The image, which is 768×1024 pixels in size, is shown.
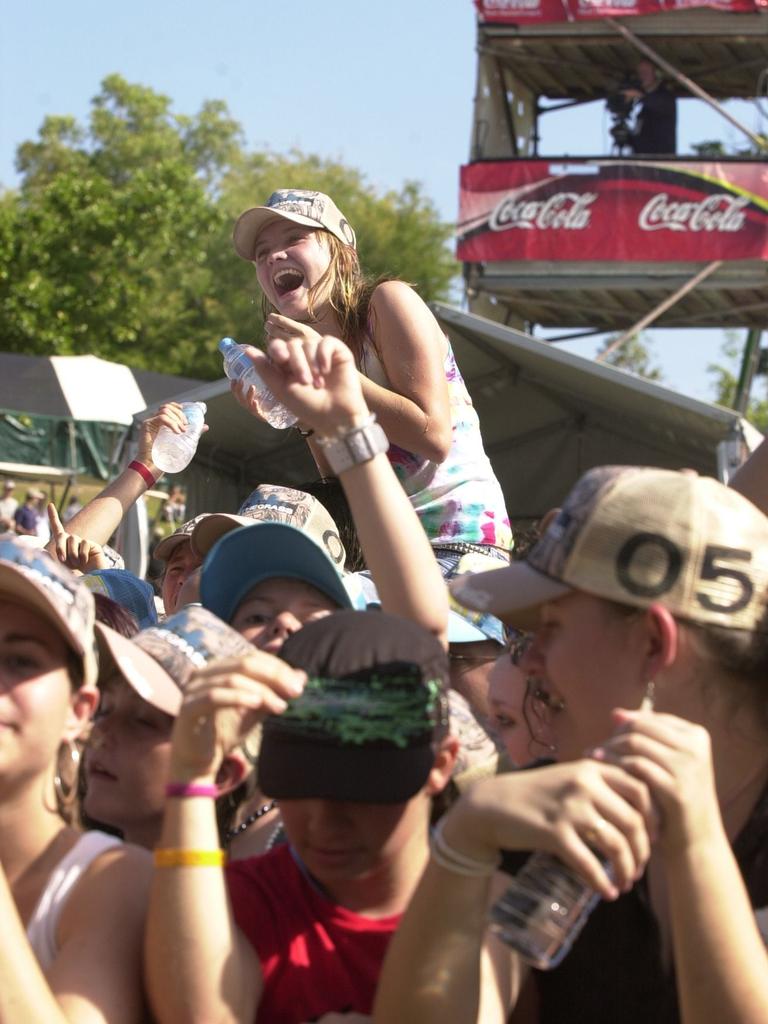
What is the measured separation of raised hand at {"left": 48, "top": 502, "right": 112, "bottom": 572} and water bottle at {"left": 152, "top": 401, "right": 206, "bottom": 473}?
391 mm

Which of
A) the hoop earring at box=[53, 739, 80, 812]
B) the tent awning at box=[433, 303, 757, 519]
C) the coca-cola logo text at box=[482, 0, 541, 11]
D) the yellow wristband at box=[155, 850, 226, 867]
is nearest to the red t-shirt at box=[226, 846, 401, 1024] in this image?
the yellow wristband at box=[155, 850, 226, 867]

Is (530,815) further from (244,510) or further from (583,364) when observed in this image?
(583,364)

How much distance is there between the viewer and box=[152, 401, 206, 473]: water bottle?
4691 mm

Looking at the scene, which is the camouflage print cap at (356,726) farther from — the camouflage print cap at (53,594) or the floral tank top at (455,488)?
the floral tank top at (455,488)

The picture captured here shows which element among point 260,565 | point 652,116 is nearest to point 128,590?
point 260,565

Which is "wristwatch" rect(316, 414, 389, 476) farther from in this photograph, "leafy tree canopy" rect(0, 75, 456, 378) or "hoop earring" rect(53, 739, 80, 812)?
"leafy tree canopy" rect(0, 75, 456, 378)

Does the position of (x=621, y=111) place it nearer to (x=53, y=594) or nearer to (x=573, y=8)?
(x=573, y=8)

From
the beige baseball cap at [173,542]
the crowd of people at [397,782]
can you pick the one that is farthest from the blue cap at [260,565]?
the beige baseball cap at [173,542]

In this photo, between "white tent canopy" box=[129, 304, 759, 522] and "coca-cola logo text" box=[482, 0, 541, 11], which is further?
"coca-cola logo text" box=[482, 0, 541, 11]

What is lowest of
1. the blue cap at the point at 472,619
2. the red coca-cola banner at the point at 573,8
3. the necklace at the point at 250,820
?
the necklace at the point at 250,820

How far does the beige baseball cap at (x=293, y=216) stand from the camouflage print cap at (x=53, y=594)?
6.24 feet

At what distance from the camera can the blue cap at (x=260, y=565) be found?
271 centimetres

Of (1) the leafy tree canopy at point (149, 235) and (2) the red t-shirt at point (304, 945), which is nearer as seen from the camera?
(2) the red t-shirt at point (304, 945)

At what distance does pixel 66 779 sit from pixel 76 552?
202cm
